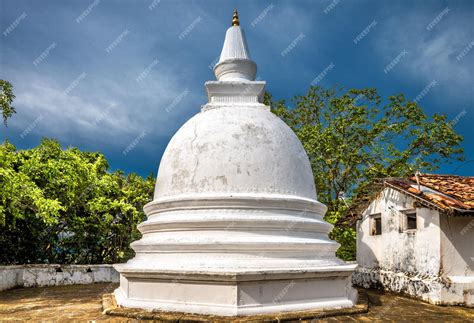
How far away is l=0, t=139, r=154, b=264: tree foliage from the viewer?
46.0 feet

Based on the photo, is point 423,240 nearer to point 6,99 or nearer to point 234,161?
point 234,161

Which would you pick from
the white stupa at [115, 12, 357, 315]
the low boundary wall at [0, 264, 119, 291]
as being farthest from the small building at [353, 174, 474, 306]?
the low boundary wall at [0, 264, 119, 291]

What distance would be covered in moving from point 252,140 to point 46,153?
10055 mm

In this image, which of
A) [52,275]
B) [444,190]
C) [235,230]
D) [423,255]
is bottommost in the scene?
[52,275]

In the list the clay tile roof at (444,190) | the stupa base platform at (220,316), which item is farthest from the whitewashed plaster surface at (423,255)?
the stupa base platform at (220,316)

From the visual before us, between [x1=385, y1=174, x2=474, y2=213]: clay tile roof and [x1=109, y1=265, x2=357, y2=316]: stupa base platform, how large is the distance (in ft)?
11.3

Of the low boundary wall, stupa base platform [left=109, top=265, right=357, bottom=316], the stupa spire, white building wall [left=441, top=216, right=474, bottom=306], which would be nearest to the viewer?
stupa base platform [left=109, top=265, right=357, bottom=316]

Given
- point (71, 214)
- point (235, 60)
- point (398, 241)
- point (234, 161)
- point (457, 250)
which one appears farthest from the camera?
point (71, 214)

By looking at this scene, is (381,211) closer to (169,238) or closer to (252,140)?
(252,140)

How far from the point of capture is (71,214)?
51.7ft

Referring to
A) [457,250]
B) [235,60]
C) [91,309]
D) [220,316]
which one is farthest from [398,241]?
[91,309]

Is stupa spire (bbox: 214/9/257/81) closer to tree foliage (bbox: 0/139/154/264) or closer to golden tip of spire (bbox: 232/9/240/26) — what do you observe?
Result: golden tip of spire (bbox: 232/9/240/26)

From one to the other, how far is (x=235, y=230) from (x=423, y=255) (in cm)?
564

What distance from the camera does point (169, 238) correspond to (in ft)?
26.1
